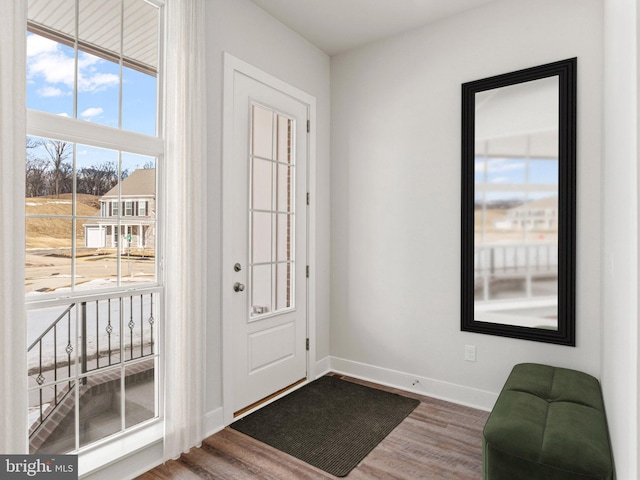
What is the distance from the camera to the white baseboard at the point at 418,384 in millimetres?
2732

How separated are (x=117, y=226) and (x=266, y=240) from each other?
1.12 meters

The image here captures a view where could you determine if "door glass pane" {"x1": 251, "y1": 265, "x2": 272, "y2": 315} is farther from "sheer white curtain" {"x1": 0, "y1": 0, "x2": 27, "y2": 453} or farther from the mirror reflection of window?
the mirror reflection of window

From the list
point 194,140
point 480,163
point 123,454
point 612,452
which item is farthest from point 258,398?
point 480,163

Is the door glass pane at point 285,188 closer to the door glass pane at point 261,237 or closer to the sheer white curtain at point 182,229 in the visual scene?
the door glass pane at point 261,237

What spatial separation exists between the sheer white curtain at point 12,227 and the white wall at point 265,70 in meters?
0.96

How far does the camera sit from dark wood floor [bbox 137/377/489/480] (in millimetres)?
1974

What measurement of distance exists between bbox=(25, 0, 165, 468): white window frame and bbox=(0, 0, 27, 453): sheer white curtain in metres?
0.17

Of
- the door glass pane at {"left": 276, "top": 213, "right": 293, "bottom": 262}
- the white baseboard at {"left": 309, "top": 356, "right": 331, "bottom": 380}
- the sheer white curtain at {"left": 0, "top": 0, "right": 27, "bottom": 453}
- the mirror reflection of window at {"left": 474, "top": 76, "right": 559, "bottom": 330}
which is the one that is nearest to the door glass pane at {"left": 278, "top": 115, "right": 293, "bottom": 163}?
the door glass pane at {"left": 276, "top": 213, "right": 293, "bottom": 262}

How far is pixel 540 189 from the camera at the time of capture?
2486mm

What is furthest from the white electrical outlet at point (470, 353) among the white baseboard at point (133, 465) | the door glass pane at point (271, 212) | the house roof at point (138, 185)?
the house roof at point (138, 185)

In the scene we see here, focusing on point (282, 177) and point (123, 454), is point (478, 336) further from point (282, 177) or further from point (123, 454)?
point (123, 454)

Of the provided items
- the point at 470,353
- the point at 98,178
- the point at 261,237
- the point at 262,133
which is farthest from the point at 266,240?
the point at 470,353

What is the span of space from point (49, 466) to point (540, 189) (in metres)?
3.10

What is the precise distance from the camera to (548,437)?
1577mm
